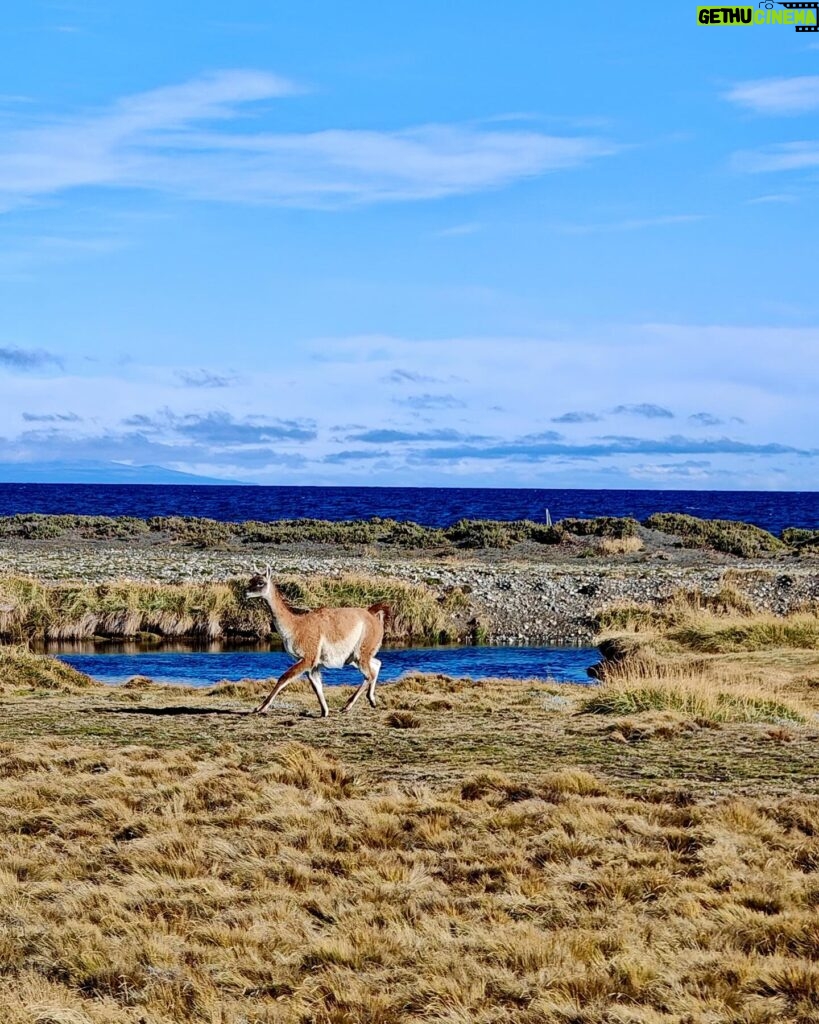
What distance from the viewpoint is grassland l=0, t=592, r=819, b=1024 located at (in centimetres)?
738

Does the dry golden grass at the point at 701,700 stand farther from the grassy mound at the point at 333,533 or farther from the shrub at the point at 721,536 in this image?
the grassy mound at the point at 333,533

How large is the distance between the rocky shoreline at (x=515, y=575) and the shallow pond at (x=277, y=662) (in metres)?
Result: 2.90

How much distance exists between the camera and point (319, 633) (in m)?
16.4

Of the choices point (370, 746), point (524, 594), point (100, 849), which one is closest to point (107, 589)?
point (524, 594)

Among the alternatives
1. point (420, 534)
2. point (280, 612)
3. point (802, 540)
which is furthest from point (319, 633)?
point (802, 540)

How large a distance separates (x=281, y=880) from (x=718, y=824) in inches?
159

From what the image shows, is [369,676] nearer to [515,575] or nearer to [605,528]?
[515,575]

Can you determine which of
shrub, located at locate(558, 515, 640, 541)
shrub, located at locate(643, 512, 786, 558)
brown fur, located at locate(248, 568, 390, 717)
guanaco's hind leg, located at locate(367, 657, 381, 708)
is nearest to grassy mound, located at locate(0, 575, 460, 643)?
guanaco's hind leg, located at locate(367, 657, 381, 708)

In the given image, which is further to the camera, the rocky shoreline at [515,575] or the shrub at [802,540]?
the shrub at [802,540]

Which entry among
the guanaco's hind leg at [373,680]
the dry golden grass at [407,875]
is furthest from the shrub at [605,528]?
the dry golden grass at [407,875]

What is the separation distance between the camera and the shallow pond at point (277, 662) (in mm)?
28516

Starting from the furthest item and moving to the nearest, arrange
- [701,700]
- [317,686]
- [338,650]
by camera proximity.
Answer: [701,700] < [317,686] < [338,650]

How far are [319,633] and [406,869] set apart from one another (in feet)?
22.6

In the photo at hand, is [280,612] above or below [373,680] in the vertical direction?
above
